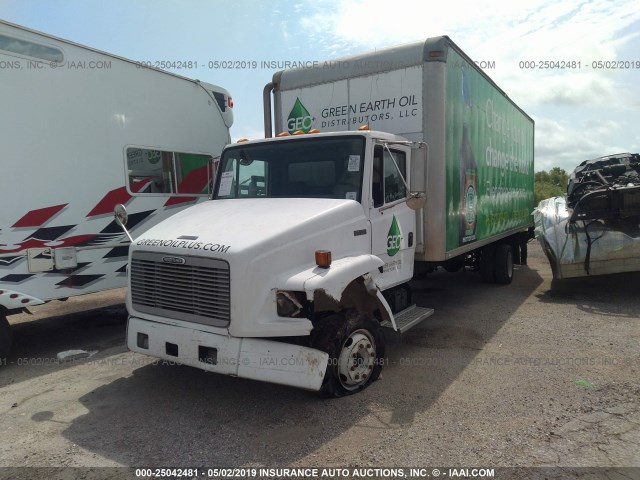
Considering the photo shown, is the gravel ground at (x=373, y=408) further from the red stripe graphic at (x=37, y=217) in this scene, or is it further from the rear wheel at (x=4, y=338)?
the red stripe graphic at (x=37, y=217)

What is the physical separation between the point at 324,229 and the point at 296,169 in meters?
1.07

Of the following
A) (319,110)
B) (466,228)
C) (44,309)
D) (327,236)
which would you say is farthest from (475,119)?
(44,309)

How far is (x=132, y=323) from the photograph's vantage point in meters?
4.42

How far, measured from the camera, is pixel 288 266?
13.0 feet

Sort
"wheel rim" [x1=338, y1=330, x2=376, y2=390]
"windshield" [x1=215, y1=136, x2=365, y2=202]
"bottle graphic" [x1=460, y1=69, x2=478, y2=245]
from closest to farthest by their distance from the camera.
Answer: "wheel rim" [x1=338, y1=330, x2=376, y2=390], "windshield" [x1=215, y1=136, x2=365, y2=202], "bottle graphic" [x1=460, y1=69, x2=478, y2=245]

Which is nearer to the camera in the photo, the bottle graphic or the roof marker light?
the roof marker light

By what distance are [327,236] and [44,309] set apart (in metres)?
6.50

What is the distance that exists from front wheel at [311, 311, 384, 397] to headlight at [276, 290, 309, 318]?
0.34 metres

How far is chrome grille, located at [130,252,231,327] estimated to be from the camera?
150 inches

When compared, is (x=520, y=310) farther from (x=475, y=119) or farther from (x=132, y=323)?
(x=132, y=323)

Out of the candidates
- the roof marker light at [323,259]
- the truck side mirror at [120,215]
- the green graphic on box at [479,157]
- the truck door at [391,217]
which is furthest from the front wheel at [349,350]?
the truck side mirror at [120,215]

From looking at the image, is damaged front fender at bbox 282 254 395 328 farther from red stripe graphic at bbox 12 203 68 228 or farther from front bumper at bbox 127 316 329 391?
red stripe graphic at bbox 12 203 68 228

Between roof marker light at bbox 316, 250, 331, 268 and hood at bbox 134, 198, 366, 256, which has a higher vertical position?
hood at bbox 134, 198, 366, 256

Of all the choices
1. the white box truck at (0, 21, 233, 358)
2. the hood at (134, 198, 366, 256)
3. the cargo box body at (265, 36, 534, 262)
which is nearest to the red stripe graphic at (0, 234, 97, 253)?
the white box truck at (0, 21, 233, 358)
